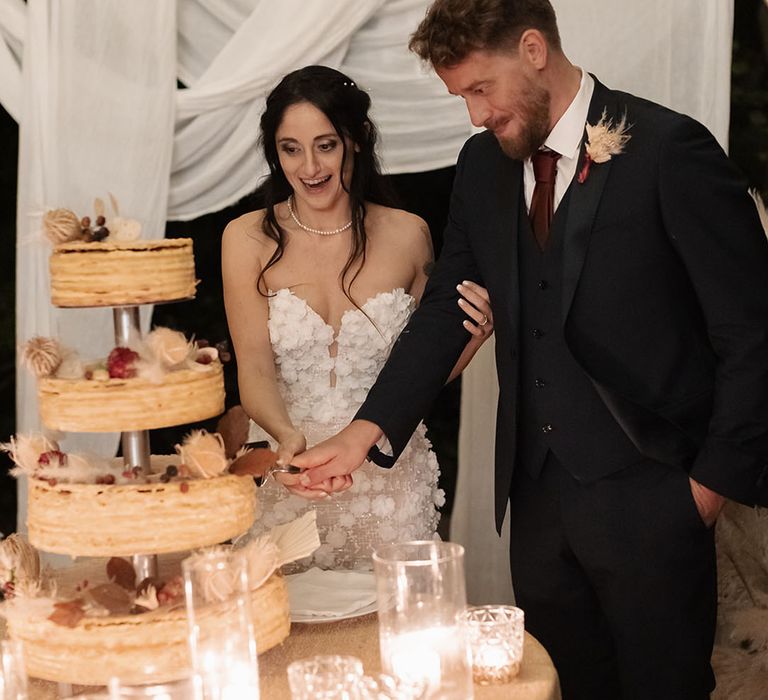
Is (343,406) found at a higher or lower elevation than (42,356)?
lower

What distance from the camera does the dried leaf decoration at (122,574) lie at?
2012 mm

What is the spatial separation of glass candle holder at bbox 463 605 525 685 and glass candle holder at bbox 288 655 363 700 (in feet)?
1.16

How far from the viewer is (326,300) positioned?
345cm

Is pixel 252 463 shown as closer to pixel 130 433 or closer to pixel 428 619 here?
pixel 130 433

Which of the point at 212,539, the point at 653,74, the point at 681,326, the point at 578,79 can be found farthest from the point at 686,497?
the point at 653,74

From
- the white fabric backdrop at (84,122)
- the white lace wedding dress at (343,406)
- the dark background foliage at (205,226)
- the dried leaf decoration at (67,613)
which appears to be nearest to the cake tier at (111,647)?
the dried leaf decoration at (67,613)

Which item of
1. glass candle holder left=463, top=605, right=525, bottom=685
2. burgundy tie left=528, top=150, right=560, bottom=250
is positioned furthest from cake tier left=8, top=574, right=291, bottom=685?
burgundy tie left=528, top=150, right=560, bottom=250

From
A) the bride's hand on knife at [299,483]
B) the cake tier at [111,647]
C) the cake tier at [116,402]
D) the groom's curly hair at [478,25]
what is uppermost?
the groom's curly hair at [478,25]

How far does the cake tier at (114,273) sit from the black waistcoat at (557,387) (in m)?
1.02

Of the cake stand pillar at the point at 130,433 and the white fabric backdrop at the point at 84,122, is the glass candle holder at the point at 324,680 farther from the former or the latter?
the white fabric backdrop at the point at 84,122

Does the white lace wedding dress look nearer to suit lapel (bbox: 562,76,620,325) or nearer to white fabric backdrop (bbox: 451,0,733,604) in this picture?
suit lapel (bbox: 562,76,620,325)

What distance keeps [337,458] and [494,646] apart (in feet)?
2.64

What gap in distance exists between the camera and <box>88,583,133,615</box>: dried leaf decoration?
193 cm

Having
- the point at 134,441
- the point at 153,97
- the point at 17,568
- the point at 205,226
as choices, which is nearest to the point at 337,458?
the point at 134,441
